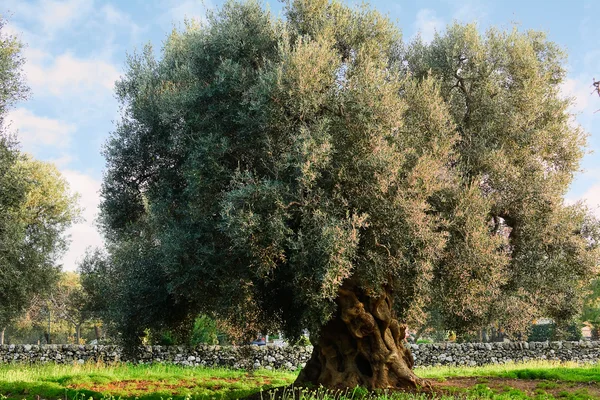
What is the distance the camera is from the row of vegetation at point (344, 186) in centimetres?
1186

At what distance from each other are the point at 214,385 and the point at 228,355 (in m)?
9.10

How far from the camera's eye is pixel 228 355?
85.6 ft

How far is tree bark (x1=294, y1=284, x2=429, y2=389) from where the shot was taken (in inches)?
541

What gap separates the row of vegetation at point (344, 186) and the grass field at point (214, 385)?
1.62m

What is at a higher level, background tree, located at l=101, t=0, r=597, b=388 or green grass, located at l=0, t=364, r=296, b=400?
background tree, located at l=101, t=0, r=597, b=388

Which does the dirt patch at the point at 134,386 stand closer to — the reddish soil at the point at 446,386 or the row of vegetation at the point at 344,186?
the reddish soil at the point at 446,386

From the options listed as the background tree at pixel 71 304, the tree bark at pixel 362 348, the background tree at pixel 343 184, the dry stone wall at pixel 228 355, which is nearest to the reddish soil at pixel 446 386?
the tree bark at pixel 362 348

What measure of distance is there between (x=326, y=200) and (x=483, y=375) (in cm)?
1412

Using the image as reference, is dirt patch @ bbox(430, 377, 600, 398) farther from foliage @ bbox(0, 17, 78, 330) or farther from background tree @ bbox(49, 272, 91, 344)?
background tree @ bbox(49, 272, 91, 344)

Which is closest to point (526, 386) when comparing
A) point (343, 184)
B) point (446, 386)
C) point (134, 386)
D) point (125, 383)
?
point (446, 386)

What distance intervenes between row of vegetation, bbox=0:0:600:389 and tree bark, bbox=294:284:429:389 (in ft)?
0.19

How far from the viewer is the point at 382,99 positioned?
12.4 meters

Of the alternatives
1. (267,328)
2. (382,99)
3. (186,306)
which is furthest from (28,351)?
(382,99)

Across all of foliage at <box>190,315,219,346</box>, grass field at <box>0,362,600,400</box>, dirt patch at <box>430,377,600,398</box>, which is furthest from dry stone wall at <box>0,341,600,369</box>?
dirt patch at <box>430,377,600,398</box>
